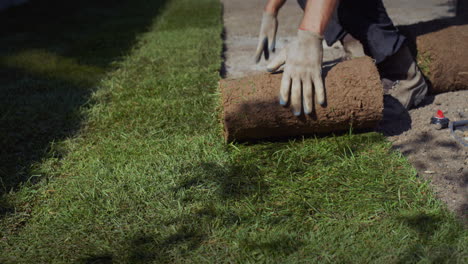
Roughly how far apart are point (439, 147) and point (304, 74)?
3.30 ft

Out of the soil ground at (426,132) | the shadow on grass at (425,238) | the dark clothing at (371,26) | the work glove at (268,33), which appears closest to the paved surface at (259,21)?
the soil ground at (426,132)

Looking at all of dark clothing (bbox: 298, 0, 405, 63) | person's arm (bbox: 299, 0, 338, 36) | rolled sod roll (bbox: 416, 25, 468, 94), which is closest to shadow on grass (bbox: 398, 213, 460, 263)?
person's arm (bbox: 299, 0, 338, 36)

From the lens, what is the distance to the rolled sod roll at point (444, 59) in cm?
364

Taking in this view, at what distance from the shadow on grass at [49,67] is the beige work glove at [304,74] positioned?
1668 millimetres

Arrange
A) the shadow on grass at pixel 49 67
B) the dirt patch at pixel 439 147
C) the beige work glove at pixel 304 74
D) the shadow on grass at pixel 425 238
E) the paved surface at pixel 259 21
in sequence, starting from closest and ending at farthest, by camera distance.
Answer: the shadow on grass at pixel 425 238, the dirt patch at pixel 439 147, the beige work glove at pixel 304 74, the shadow on grass at pixel 49 67, the paved surface at pixel 259 21

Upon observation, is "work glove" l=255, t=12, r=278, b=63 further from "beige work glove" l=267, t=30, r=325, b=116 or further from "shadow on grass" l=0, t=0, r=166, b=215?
"shadow on grass" l=0, t=0, r=166, b=215

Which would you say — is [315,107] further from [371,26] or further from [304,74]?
[371,26]

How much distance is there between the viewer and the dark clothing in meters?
3.45

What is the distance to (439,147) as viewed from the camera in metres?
2.88

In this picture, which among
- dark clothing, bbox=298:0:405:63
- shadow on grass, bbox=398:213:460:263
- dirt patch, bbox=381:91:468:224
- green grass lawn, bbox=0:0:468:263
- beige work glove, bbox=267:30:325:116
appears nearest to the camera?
shadow on grass, bbox=398:213:460:263

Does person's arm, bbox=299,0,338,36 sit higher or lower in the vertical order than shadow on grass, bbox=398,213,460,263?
higher

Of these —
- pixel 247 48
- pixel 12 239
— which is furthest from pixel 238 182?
pixel 247 48

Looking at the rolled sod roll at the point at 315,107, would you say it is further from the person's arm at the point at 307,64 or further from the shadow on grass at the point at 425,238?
the shadow on grass at the point at 425,238

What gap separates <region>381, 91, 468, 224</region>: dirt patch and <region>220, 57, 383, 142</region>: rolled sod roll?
1.01 ft
